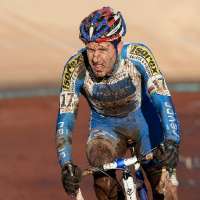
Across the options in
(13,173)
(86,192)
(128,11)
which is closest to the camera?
(86,192)

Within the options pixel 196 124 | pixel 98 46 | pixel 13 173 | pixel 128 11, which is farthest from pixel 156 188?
pixel 128 11

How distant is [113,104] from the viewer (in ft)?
30.3

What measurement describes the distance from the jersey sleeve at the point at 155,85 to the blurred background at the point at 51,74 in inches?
206

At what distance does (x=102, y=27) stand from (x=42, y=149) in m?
9.02

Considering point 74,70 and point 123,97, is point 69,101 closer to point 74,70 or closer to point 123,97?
point 74,70

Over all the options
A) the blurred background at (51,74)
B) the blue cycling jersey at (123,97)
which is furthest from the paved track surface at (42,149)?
the blue cycling jersey at (123,97)

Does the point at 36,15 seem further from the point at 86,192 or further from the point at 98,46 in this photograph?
the point at 98,46

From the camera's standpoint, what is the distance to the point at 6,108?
21250 mm

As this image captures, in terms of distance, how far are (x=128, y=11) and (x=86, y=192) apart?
1398cm

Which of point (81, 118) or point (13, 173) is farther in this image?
point (81, 118)

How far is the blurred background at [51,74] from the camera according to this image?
15.7 metres

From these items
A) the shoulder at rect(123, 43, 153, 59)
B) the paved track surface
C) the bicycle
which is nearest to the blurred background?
the paved track surface

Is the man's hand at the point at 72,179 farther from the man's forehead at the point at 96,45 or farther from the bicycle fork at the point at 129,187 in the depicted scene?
the man's forehead at the point at 96,45

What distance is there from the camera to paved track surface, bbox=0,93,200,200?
48.2 ft
